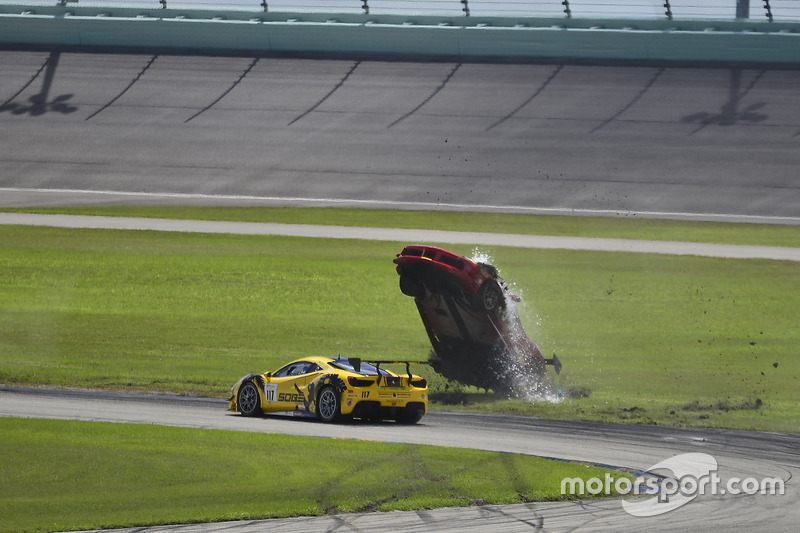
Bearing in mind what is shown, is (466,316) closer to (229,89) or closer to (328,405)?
(328,405)

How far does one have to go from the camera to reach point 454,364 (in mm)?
18203

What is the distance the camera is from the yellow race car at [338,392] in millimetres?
15664

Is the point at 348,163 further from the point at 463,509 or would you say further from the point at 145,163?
the point at 463,509

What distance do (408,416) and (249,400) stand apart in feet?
8.15

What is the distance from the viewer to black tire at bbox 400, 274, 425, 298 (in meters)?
17.5

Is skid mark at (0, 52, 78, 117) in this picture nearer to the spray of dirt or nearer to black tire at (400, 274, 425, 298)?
the spray of dirt

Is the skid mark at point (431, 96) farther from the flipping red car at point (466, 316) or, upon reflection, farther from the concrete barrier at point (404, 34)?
the flipping red car at point (466, 316)

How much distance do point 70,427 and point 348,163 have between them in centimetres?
2758

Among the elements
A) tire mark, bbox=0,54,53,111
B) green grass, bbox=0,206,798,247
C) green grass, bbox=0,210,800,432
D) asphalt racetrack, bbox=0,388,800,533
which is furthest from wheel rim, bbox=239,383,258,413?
tire mark, bbox=0,54,53,111

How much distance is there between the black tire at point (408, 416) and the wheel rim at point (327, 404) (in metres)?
0.95

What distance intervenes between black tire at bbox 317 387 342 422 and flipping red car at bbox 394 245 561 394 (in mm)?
1830

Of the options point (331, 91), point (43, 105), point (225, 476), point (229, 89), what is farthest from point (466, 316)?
point (43, 105)

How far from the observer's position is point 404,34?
52.8 meters

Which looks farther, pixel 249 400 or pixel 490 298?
pixel 490 298
